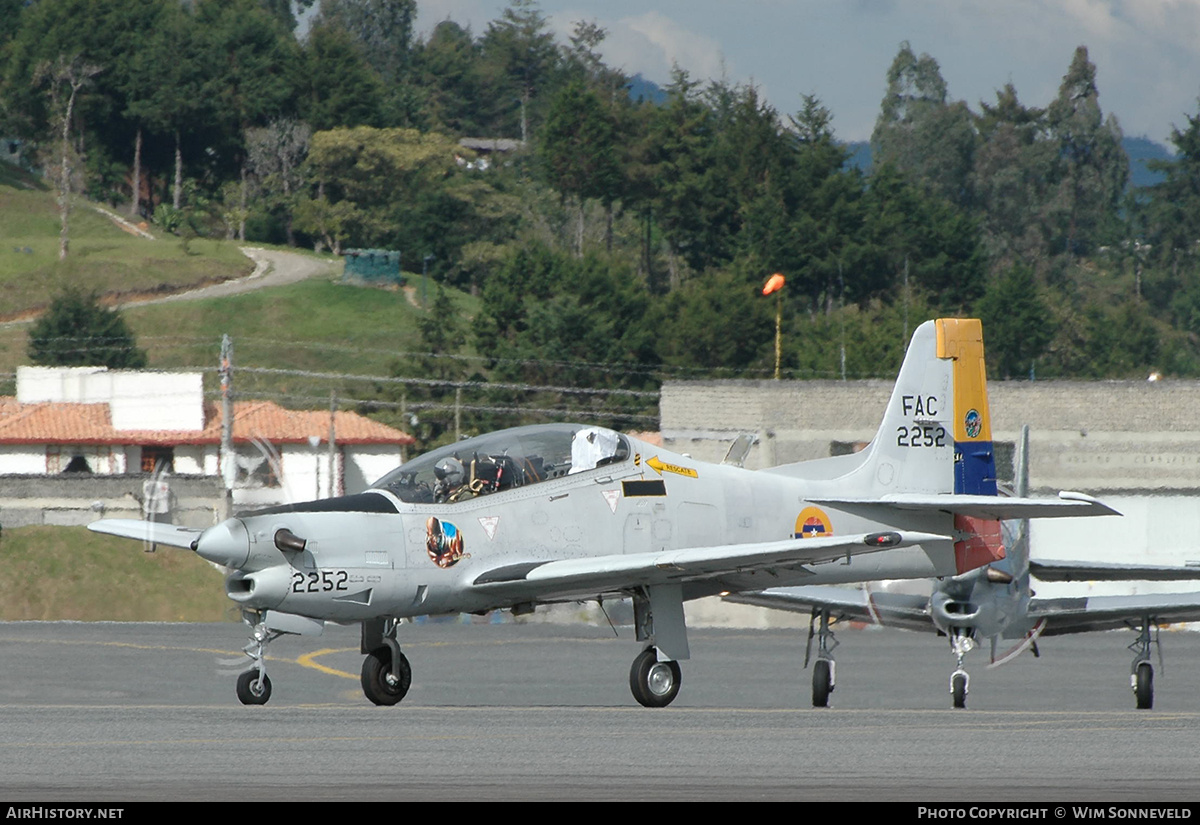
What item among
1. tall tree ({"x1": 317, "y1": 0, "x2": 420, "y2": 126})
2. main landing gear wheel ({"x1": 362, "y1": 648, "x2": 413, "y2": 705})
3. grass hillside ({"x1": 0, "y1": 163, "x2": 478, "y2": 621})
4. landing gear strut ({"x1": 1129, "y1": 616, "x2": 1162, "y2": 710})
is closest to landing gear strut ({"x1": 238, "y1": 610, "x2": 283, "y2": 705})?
main landing gear wheel ({"x1": 362, "y1": 648, "x2": 413, "y2": 705})

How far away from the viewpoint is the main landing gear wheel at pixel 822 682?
1661 centimetres

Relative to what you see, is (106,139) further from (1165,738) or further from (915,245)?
(1165,738)

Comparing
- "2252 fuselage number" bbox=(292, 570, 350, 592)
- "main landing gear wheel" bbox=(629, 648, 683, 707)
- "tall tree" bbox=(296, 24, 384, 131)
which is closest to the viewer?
"2252 fuselage number" bbox=(292, 570, 350, 592)

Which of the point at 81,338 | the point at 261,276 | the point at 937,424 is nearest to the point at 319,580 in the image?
the point at 937,424

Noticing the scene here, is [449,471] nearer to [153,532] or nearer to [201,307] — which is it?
[153,532]

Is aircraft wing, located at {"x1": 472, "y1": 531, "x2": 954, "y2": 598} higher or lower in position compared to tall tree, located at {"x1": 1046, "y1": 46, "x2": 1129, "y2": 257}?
lower

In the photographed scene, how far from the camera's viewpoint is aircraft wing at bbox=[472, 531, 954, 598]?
44.8 feet

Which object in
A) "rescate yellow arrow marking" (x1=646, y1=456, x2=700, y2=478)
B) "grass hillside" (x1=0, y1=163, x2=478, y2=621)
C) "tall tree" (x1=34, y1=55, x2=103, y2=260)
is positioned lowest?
"rescate yellow arrow marking" (x1=646, y1=456, x2=700, y2=478)

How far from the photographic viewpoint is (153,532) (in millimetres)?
15344

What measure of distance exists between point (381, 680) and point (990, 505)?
17.5 feet

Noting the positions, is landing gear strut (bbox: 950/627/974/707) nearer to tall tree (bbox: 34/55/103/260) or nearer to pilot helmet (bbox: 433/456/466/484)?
pilot helmet (bbox: 433/456/466/484)

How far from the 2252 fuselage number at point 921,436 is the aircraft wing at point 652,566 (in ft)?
8.59

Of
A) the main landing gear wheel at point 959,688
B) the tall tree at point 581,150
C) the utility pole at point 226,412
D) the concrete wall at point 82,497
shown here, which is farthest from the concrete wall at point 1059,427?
the tall tree at point 581,150

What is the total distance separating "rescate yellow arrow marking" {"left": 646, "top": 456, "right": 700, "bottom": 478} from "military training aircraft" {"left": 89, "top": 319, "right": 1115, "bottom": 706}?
12mm
